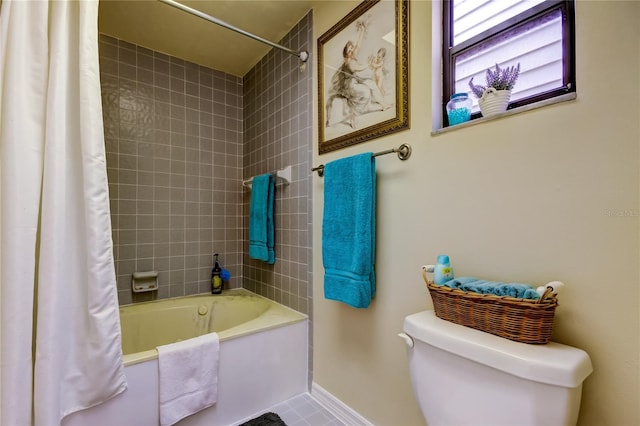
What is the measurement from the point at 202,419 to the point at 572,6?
214 cm

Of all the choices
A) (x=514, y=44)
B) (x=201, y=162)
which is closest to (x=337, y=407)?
(x=514, y=44)

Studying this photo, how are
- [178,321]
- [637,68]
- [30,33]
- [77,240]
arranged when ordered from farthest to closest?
[178,321] → [77,240] → [30,33] → [637,68]

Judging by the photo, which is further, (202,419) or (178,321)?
(178,321)

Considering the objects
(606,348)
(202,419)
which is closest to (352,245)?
(606,348)

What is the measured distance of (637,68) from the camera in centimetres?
70

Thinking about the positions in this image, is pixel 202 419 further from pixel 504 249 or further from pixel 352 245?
pixel 504 249

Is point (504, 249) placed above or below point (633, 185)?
below

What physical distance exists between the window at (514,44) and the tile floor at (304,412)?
1555mm

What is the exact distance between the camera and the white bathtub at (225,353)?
1220 millimetres

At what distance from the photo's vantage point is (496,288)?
820 mm

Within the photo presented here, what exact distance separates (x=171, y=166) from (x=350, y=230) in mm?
1552

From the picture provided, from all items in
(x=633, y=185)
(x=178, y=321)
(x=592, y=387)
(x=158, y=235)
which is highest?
(x=633, y=185)

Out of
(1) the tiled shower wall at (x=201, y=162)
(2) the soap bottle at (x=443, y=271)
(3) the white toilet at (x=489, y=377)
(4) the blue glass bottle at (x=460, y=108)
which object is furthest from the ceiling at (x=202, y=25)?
(3) the white toilet at (x=489, y=377)

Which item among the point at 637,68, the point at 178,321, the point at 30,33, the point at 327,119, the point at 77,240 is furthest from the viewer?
the point at 178,321
